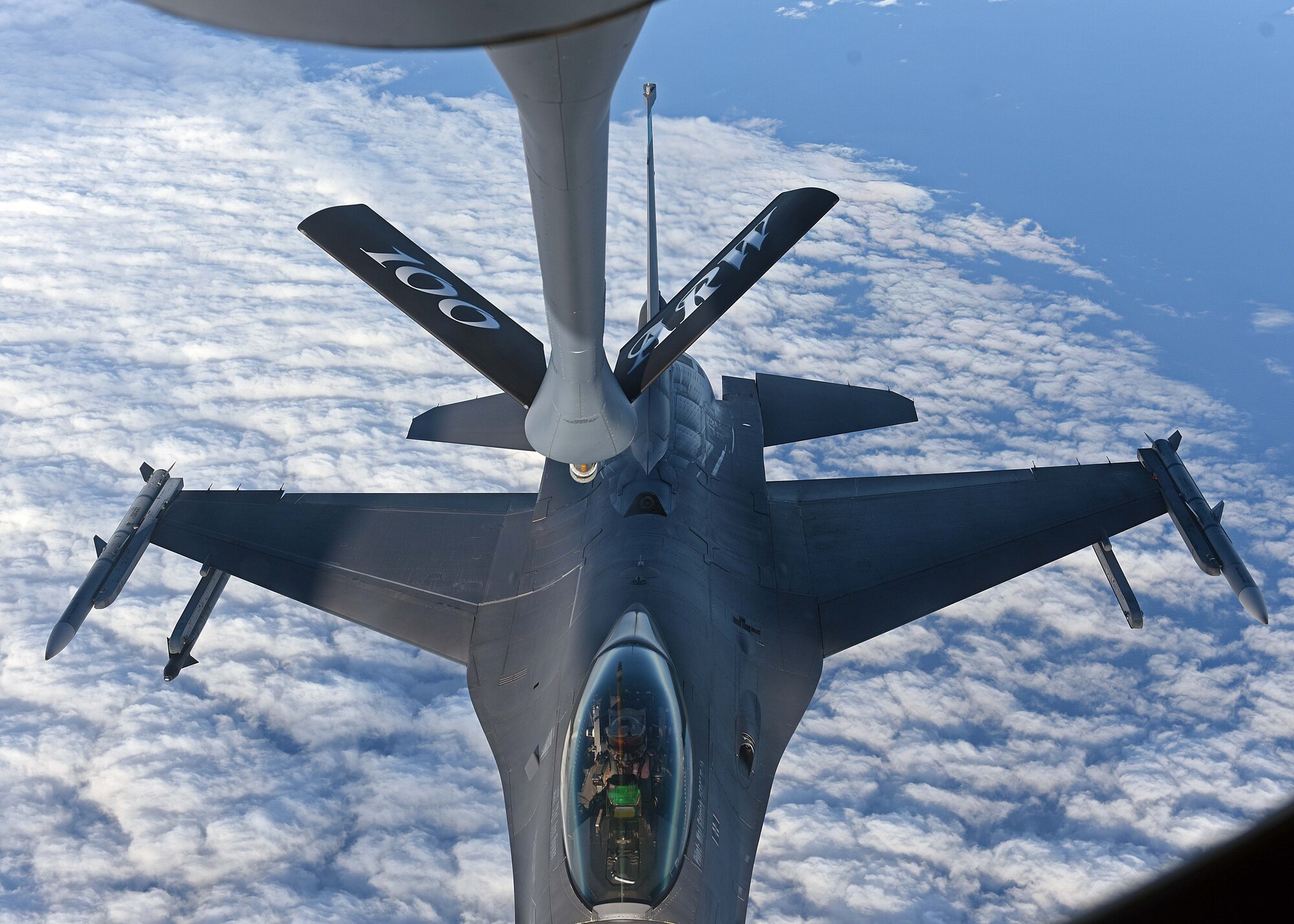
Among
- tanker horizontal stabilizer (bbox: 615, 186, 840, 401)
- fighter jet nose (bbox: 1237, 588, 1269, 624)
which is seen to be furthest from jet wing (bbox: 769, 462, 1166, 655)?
tanker horizontal stabilizer (bbox: 615, 186, 840, 401)

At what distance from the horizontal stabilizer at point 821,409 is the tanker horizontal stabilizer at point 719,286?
6537 mm

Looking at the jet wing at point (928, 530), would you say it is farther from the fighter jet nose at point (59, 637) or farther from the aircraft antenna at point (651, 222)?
the fighter jet nose at point (59, 637)

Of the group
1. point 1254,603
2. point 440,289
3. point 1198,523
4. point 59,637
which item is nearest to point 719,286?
point 440,289

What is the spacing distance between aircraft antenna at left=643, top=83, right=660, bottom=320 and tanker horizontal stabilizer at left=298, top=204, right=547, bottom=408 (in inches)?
285

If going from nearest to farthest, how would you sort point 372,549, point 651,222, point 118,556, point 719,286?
point 719,286, point 118,556, point 372,549, point 651,222

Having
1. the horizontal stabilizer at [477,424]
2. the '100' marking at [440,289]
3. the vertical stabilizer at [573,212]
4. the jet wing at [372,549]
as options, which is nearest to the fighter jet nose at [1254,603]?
the vertical stabilizer at [573,212]

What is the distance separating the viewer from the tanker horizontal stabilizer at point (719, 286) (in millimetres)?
8164

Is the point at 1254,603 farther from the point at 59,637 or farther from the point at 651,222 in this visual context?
the point at 59,637

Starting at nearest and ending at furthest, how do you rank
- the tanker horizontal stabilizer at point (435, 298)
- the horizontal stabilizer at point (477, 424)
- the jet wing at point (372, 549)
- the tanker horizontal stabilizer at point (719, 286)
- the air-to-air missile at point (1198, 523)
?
the tanker horizontal stabilizer at point (435, 298) → the tanker horizontal stabilizer at point (719, 286) → the air-to-air missile at point (1198, 523) → the jet wing at point (372, 549) → the horizontal stabilizer at point (477, 424)

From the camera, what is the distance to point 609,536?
12.4m

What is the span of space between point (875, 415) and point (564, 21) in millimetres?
13992

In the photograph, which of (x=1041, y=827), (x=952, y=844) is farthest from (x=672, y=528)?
(x=1041, y=827)

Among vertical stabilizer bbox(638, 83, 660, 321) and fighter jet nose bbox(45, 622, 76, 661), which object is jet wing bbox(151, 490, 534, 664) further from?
vertical stabilizer bbox(638, 83, 660, 321)

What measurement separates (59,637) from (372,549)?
4.73m
